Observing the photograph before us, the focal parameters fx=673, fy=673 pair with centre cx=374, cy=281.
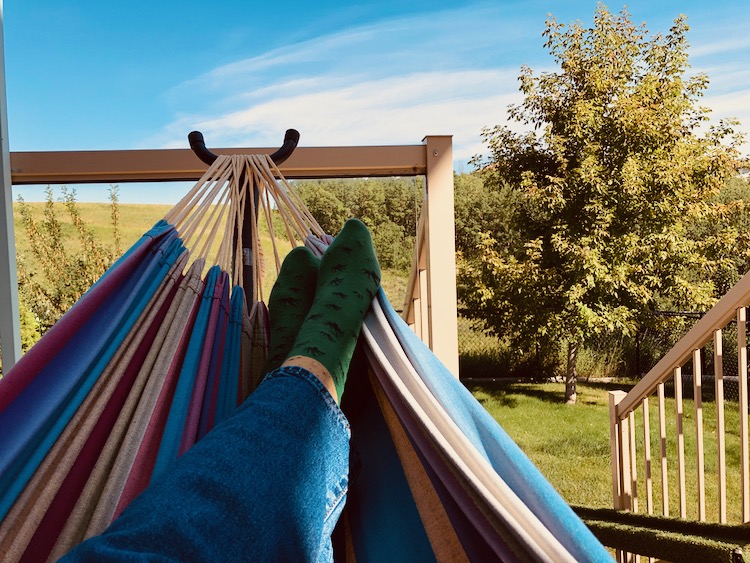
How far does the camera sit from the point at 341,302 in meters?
0.90

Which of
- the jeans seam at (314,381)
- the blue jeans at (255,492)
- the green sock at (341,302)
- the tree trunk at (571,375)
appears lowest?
the tree trunk at (571,375)

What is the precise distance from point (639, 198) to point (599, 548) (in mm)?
6437

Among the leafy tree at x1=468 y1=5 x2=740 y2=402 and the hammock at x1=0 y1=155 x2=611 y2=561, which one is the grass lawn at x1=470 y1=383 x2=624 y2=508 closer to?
the leafy tree at x1=468 y1=5 x2=740 y2=402

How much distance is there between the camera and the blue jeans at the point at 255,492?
545 mm

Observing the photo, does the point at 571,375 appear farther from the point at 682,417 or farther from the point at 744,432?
the point at 744,432

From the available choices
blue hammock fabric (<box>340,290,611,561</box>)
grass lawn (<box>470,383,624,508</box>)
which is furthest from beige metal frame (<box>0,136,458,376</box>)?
grass lawn (<box>470,383,624,508</box>)

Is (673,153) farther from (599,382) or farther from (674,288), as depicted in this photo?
(599,382)

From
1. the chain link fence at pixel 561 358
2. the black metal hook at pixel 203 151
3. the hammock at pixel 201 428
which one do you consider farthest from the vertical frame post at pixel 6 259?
the chain link fence at pixel 561 358

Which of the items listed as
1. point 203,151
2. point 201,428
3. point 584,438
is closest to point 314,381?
point 201,428

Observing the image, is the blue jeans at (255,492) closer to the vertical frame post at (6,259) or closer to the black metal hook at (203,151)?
the black metal hook at (203,151)

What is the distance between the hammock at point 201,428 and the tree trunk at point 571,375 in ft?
21.4

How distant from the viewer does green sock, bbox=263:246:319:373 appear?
0.99 meters

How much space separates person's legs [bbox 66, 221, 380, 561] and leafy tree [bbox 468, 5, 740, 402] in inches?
233

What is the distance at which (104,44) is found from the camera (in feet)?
39.3
